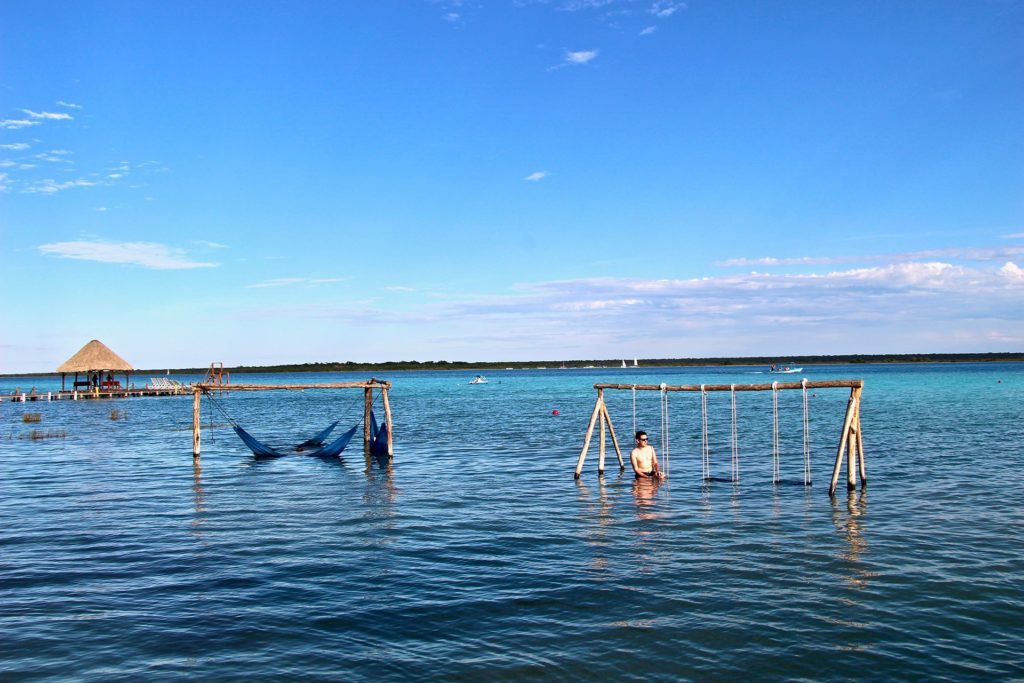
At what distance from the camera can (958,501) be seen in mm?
17656

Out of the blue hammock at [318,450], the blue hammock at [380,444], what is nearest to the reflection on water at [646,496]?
the blue hammock at [380,444]

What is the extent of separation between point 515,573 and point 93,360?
7578cm

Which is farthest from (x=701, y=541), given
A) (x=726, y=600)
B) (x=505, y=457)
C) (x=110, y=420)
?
(x=110, y=420)

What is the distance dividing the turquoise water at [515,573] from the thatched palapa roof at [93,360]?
5613 centimetres

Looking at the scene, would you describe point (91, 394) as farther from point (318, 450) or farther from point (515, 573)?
point (515, 573)

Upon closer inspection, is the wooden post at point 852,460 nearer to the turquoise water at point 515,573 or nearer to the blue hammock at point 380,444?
the turquoise water at point 515,573

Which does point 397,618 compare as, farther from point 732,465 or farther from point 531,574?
point 732,465

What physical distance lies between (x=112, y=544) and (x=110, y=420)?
40.3 m

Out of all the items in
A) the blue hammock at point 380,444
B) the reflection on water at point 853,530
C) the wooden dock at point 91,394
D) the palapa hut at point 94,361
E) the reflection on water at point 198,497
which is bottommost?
the reflection on water at point 853,530

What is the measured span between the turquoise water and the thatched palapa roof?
184 feet

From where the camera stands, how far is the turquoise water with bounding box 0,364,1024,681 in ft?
30.0

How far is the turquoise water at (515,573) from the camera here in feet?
30.0

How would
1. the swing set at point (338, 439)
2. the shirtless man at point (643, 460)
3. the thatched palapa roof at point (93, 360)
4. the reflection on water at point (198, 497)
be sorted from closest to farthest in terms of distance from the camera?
the reflection on water at point (198, 497), the shirtless man at point (643, 460), the swing set at point (338, 439), the thatched palapa roof at point (93, 360)

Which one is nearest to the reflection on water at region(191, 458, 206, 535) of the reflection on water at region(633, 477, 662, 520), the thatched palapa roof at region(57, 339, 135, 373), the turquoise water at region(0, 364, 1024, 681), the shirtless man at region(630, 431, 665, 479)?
the turquoise water at region(0, 364, 1024, 681)
